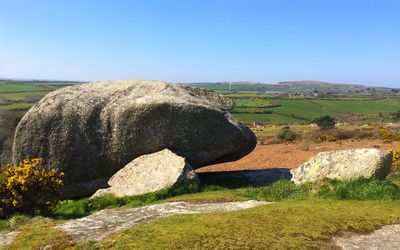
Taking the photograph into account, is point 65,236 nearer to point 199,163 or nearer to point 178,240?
point 178,240

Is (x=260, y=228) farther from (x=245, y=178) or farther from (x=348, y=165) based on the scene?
(x=245, y=178)

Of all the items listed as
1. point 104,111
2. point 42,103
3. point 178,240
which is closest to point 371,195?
point 178,240

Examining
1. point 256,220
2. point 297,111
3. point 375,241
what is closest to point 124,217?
point 256,220

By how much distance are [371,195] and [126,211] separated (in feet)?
29.8

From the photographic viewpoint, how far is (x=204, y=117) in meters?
23.7

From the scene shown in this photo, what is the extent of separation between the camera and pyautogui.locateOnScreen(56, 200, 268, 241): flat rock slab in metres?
11.9

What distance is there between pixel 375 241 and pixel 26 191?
13220 mm

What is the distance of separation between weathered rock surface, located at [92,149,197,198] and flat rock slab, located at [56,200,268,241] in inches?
170

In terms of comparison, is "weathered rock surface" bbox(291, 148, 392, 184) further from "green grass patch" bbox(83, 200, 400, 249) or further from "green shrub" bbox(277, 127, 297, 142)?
"green shrub" bbox(277, 127, 297, 142)

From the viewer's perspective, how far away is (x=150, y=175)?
2145 centimetres

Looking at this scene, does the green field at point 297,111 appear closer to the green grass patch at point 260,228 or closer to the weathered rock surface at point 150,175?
the weathered rock surface at point 150,175

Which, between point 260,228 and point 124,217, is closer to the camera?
point 260,228

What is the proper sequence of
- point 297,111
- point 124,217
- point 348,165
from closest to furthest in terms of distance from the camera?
point 124,217 < point 348,165 < point 297,111

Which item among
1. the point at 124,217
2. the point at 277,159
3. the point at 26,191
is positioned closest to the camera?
the point at 124,217
